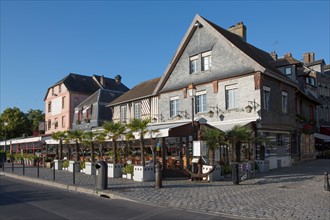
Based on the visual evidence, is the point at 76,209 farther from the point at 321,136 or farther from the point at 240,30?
the point at 321,136

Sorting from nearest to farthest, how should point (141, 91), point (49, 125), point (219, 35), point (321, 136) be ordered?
point (219, 35) < point (141, 91) < point (321, 136) < point (49, 125)

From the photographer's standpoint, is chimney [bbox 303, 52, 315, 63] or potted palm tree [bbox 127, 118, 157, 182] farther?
chimney [bbox 303, 52, 315, 63]

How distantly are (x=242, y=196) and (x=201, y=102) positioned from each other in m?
11.3

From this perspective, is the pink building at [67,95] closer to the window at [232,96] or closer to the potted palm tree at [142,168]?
the window at [232,96]

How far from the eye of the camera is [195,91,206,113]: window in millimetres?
20797

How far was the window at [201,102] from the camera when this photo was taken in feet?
68.2

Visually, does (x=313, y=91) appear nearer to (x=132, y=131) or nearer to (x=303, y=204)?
(x=132, y=131)

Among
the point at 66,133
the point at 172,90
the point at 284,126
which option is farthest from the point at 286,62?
the point at 66,133

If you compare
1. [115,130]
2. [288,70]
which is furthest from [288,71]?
[115,130]

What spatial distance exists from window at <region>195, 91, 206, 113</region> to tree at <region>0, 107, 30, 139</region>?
38.3m

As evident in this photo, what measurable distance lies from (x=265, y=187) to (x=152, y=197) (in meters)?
4.38

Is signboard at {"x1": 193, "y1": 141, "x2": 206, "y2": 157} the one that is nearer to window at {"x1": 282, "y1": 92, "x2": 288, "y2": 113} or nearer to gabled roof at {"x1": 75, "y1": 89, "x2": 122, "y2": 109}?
window at {"x1": 282, "y1": 92, "x2": 288, "y2": 113}

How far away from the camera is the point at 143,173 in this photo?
14.2 meters

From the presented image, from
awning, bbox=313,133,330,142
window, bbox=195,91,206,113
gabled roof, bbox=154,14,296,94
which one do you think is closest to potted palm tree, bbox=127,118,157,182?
window, bbox=195,91,206,113
